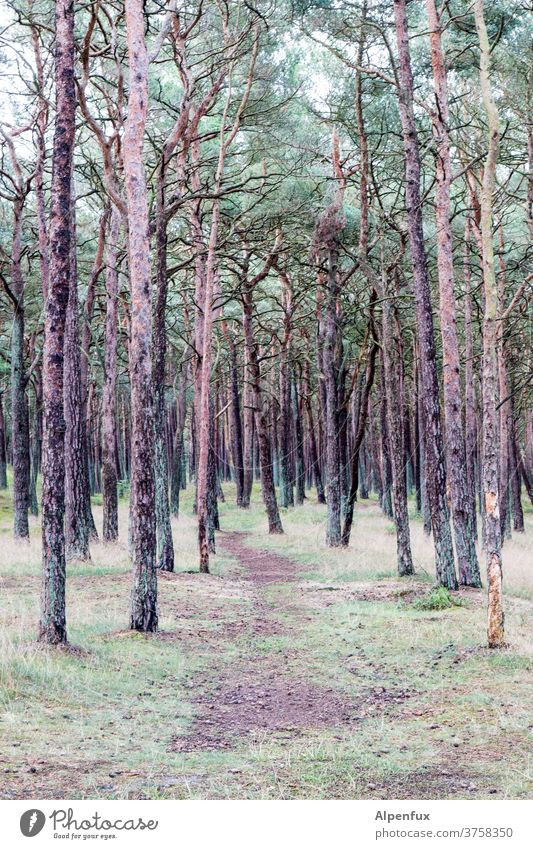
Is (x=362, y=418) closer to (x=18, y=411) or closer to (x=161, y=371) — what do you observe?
(x=161, y=371)

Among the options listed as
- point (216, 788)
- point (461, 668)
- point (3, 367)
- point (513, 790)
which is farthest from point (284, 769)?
point (3, 367)

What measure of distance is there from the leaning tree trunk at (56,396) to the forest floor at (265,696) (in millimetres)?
452

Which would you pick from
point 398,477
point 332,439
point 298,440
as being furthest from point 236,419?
point 398,477

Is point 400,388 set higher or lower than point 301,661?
higher

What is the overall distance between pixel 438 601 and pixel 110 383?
1119 cm

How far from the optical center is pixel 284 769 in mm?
5961

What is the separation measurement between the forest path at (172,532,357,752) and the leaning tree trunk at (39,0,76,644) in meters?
1.80

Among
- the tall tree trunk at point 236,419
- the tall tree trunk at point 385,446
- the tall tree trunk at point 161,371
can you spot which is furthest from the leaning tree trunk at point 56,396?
Answer: the tall tree trunk at point 236,419

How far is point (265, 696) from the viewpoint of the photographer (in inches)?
332

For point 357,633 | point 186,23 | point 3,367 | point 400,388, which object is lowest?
point 357,633

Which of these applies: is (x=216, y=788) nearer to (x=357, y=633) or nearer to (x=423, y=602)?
(x=357, y=633)

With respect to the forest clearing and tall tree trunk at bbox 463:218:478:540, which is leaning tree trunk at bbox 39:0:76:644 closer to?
the forest clearing

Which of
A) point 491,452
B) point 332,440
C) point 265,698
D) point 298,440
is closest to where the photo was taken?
point 265,698

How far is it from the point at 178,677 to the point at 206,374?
9.25m
